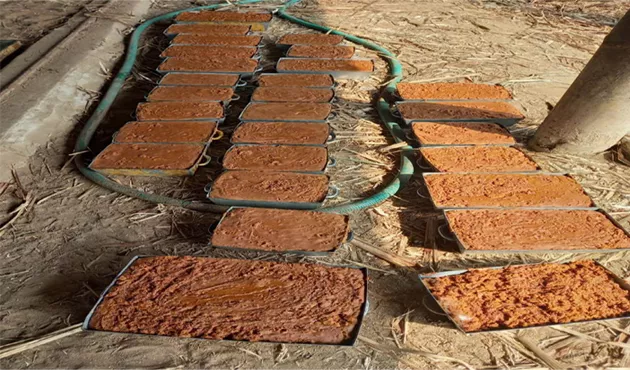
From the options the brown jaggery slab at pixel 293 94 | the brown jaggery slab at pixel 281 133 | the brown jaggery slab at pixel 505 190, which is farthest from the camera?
the brown jaggery slab at pixel 293 94

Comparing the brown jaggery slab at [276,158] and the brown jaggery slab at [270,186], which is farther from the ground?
the brown jaggery slab at [276,158]

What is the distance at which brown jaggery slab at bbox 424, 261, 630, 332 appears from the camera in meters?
1.91

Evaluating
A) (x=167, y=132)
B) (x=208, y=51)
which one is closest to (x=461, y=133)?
(x=167, y=132)

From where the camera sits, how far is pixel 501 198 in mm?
2588

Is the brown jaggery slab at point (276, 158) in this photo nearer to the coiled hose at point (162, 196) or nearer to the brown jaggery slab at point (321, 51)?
the coiled hose at point (162, 196)

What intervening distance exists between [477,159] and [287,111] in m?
1.25

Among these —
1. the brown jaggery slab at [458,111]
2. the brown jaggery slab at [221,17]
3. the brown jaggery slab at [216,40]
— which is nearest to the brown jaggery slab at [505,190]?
the brown jaggery slab at [458,111]

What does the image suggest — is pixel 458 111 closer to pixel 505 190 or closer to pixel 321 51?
pixel 505 190

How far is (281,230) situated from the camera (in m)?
2.34

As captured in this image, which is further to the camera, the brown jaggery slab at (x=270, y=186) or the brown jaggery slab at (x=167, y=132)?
the brown jaggery slab at (x=167, y=132)

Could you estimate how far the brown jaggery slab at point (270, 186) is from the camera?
255 centimetres

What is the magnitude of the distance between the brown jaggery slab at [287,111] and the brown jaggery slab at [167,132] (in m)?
0.29

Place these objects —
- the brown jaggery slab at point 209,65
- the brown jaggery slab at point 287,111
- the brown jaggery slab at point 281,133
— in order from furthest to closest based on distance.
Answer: the brown jaggery slab at point 209,65 → the brown jaggery slab at point 287,111 → the brown jaggery slab at point 281,133

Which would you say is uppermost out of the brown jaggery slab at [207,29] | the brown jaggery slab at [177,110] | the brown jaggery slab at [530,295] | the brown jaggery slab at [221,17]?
the brown jaggery slab at [221,17]
